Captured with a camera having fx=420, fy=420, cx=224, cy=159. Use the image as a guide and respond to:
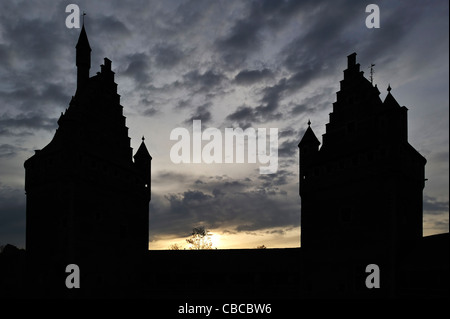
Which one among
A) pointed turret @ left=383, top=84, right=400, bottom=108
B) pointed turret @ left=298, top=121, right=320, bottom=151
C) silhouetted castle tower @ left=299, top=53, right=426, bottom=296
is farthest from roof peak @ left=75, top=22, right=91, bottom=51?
pointed turret @ left=383, top=84, right=400, bottom=108

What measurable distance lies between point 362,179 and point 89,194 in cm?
2116

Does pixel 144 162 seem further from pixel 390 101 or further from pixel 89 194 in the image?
pixel 390 101

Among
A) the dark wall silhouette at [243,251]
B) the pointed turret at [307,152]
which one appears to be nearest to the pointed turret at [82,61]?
the dark wall silhouette at [243,251]

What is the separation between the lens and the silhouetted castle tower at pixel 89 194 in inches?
1261

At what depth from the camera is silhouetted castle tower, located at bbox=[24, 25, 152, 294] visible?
3203 centimetres

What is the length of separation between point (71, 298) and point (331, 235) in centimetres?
1993

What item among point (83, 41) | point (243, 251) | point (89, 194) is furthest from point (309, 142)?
point (83, 41)

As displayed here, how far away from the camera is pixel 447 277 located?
25547 mm

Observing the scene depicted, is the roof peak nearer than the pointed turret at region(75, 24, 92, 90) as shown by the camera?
No

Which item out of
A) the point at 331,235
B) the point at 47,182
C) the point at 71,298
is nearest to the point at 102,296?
the point at 71,298

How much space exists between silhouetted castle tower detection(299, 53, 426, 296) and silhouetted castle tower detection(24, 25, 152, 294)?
1533 cm

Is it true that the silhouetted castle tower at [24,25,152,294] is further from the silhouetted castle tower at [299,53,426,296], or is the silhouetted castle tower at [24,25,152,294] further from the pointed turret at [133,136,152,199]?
the silhouetted castle tower at [299,53,426,296]
